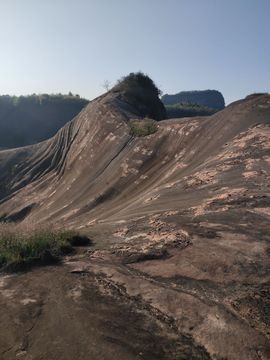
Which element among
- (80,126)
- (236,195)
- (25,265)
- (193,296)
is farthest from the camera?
(80,126)

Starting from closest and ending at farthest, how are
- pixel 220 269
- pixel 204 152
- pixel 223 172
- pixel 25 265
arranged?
pixel 220 269 → pixel 25 265 → pixel 223 172 → pixel 204 152

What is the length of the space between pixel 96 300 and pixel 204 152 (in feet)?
30.9

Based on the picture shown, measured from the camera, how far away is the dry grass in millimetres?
6270

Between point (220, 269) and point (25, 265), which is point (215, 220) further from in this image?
point (25, 265)

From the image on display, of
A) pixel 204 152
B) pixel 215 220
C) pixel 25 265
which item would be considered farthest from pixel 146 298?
pixel 204 152

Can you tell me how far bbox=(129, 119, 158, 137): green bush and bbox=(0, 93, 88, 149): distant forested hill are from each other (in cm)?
7946

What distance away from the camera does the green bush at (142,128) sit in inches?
749

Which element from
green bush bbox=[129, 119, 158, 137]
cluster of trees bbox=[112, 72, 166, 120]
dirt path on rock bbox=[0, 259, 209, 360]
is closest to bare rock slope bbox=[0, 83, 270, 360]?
dirt path on rock bbox=[0, 259, 209, 360]

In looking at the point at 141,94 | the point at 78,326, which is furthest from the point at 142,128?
the point at 78,326

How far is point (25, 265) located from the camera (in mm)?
6215

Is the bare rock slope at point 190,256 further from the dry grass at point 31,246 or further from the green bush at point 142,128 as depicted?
the green bush at point 142,128

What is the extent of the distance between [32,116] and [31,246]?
10405 cm

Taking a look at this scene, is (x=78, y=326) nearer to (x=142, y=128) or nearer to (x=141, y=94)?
(x=142, y=128)

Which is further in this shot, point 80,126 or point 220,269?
point 80,126
